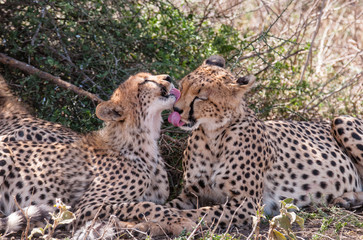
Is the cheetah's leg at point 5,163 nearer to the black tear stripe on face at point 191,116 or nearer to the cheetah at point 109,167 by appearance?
the cheetah at point 109,167

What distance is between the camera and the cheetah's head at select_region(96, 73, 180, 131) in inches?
150

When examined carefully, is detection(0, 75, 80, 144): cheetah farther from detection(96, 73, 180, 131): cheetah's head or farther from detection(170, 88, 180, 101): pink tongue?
detection(170, 88, 180, 101): pink tongue

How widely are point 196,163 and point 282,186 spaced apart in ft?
2.06

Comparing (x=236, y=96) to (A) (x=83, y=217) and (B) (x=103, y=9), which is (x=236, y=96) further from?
(B) (x=103, y=9)

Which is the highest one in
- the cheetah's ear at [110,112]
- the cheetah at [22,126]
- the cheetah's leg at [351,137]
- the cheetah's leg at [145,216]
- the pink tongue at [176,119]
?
the cheetah's leg at [351,137]

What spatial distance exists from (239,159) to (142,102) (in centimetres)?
77

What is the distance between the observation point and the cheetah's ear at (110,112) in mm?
3766

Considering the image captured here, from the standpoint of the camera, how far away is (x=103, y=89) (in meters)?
4.79

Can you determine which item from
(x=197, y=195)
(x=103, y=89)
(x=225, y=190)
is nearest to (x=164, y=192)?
(x=197, y=195)

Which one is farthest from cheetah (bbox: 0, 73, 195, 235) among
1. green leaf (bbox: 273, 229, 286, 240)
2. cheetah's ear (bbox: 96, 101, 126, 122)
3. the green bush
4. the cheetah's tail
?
green leaf (bbox: 273, 229, 286, 240)

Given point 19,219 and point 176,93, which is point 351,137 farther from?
point 19,219

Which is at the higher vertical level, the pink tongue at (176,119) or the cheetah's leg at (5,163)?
the pink tongue at (176,119)

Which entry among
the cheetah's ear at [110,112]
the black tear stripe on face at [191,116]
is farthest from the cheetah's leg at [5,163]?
the black tear stripe on face at [191,116]

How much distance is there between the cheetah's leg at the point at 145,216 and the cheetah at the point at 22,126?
908 millimetres
